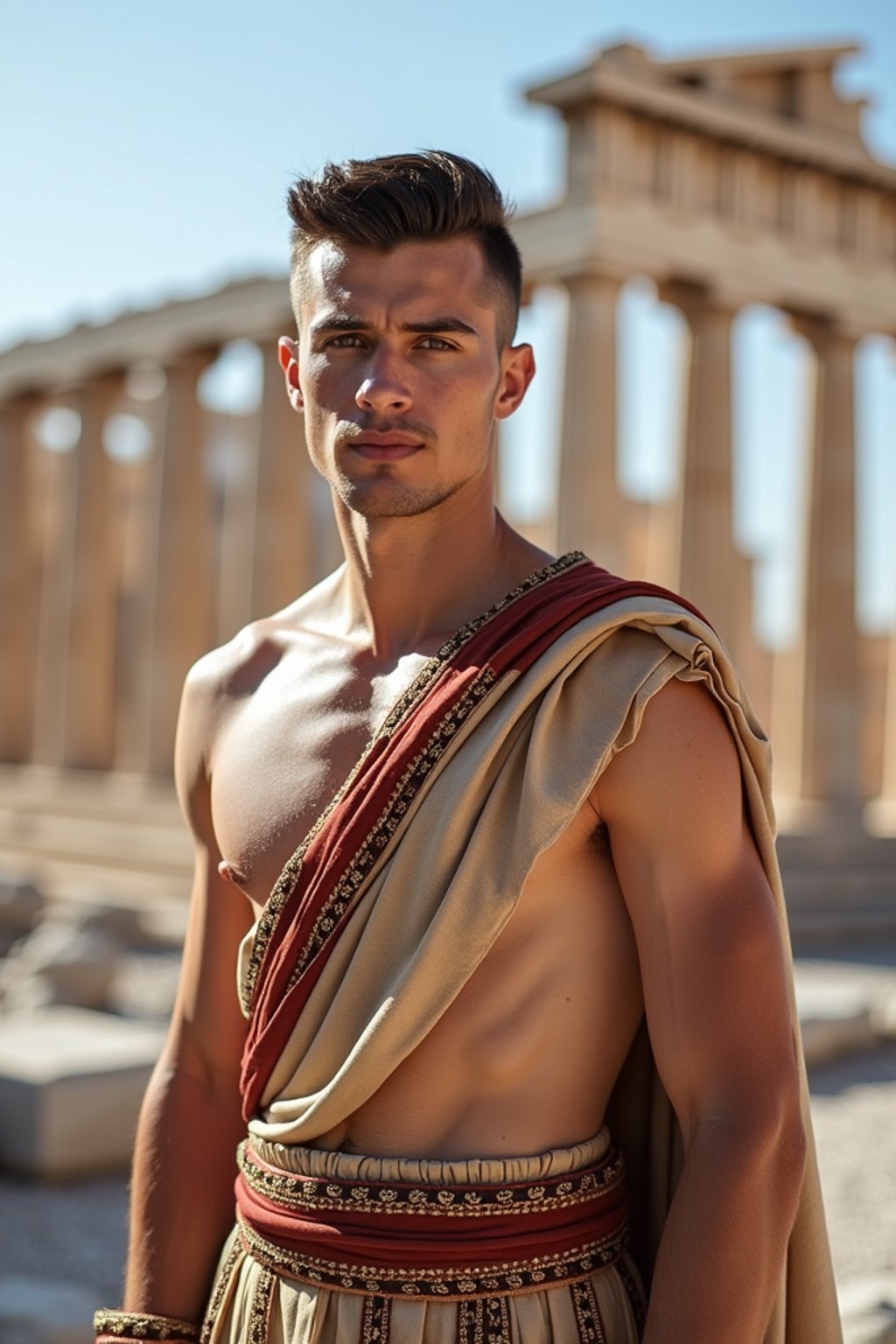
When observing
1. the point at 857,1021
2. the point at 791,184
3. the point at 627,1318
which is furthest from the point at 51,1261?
the point at 791,184

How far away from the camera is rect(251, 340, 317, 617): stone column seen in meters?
35.7

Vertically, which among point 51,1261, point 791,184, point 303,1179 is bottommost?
point 51,1261

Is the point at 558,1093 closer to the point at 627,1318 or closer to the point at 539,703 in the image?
the point at 627,1318

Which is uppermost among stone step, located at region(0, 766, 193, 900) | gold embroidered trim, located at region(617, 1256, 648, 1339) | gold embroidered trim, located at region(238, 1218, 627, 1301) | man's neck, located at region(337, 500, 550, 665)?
man's neck, located at region(337, 500, 550, 665)

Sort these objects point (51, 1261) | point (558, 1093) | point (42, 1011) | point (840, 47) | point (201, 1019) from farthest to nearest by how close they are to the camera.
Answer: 1. point (840, 47)
2. point (42, 1011)
3. point (51, 1261)
4. point (201, 1019)
5. point (558, 1093)

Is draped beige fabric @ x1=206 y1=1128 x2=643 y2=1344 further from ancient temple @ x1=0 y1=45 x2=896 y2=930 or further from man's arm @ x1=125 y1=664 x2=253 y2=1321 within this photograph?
ancient temple @ x1=0 y1=45 x2=896 y2=930

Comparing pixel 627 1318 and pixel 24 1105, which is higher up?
pixel 627 1318

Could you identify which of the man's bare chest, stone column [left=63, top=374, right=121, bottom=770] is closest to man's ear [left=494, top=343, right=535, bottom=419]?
the man's bare chest

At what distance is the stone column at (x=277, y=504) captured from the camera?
1406 inches

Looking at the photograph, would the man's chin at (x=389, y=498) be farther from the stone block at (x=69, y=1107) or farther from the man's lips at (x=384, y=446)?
the stone block at (x=69, y=1107)

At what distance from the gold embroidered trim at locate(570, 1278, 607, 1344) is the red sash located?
0.77 m

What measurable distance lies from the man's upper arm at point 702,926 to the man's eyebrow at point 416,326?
965 millimetres

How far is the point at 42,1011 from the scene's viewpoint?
51.8 feet

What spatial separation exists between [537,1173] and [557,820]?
0.75m
